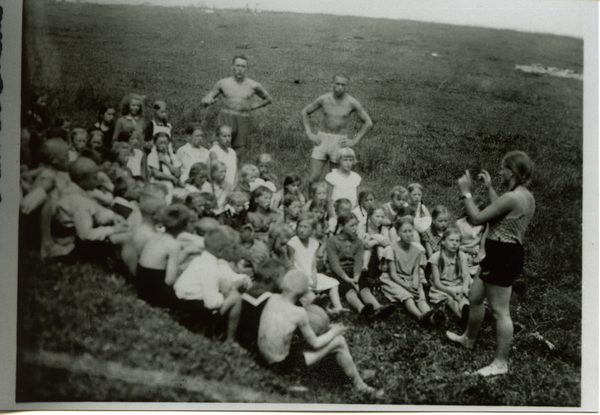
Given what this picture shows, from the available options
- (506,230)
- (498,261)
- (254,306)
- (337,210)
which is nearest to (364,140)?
(337,210)

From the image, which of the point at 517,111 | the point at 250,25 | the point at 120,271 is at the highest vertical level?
the point at 250,25

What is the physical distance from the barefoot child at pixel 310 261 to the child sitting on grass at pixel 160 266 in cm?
89

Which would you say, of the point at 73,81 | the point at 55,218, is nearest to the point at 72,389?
the point at 55,218

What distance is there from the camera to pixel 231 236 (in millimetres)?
5688

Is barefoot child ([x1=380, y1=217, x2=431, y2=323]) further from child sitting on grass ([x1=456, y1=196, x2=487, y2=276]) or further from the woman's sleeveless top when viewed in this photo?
the woman's sleeveless top

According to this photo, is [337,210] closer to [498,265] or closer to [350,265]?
[350,265]

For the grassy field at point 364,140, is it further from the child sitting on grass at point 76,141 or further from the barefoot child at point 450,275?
the barefoot child at point 450,275

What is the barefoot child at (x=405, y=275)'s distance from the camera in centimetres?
590

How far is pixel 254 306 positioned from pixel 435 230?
1639 millimetres

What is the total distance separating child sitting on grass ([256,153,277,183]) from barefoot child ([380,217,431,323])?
3.63ft

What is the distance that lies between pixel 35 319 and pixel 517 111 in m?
4.37

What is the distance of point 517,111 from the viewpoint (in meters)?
6.29

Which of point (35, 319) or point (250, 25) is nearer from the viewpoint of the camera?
point (35, 319)

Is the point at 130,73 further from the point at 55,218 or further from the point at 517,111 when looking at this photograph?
the point at 517,111
